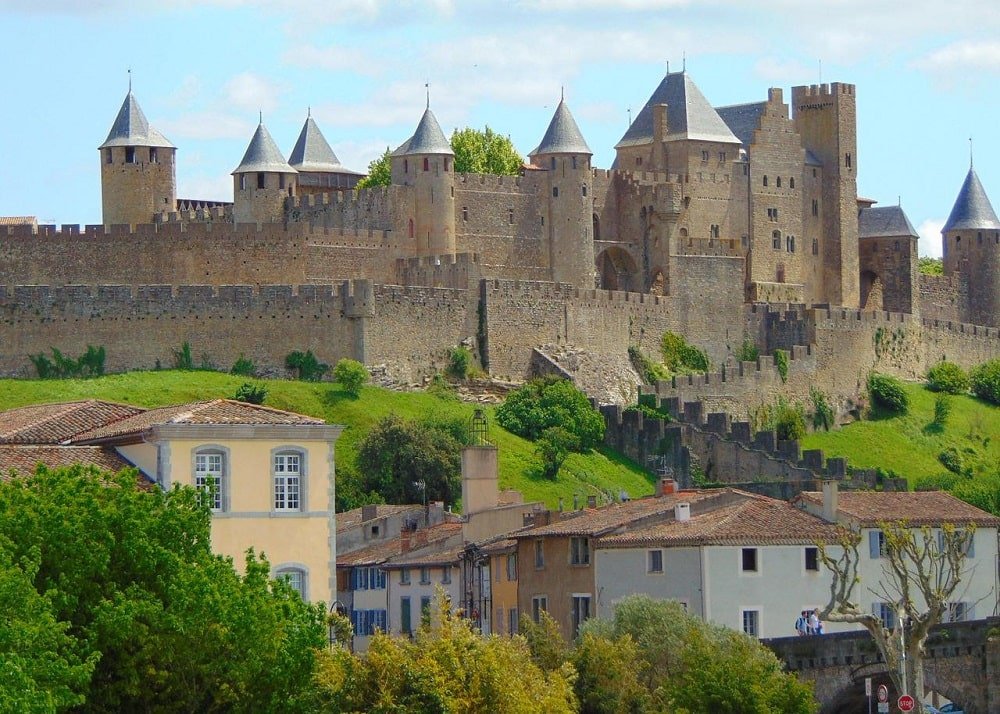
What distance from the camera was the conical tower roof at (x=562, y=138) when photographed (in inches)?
4437

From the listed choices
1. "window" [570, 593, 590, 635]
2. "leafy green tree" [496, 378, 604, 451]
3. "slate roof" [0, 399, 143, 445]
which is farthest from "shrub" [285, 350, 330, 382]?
"window" [570, 593, 590, 635]

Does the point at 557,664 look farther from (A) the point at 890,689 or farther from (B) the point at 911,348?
(B) the point at 911,348

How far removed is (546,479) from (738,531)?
102ft

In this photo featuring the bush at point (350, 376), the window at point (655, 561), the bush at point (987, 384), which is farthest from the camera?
the bush at point (987, 384)

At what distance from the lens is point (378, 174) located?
401ft

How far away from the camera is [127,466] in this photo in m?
56.3

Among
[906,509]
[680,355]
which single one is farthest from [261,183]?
[906,509]

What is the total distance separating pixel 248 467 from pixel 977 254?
8075cm

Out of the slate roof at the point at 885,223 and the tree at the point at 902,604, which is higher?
the slate roof at the point at 885,223

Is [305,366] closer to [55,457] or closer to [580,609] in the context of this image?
[580,609]

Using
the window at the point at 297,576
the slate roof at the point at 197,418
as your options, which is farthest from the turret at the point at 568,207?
the window at the point at 297,576

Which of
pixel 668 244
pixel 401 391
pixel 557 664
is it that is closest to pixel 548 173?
pixel 668 244

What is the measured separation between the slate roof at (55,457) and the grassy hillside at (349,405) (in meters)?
35.0

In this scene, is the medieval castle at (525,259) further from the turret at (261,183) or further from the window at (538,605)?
the window at (538,605)
